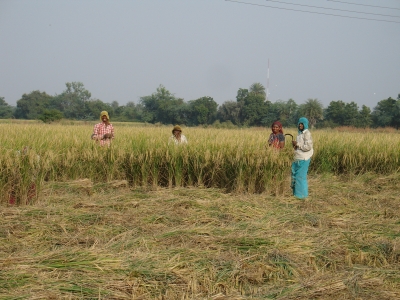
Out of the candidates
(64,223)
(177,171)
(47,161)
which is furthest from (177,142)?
(64,223)

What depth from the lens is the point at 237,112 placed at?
4081 centimetres

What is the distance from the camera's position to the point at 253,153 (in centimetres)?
697

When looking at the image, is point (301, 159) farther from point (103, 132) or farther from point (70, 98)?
point (70, 98)

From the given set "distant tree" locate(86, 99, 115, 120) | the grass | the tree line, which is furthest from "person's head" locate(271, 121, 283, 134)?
"distant tree" locate(86, 99, 115, 120)

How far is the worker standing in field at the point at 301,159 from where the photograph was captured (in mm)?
6812

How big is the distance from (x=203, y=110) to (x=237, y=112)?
3155 mm

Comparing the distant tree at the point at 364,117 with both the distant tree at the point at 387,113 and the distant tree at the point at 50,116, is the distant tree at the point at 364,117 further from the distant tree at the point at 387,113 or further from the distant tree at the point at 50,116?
the distant tree at the point at 50,116

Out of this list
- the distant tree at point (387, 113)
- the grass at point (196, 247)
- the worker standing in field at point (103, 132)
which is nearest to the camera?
the grass at point (196, 247)

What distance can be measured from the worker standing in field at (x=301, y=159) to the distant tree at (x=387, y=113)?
30.3m

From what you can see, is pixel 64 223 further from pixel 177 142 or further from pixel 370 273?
pixel 177 142

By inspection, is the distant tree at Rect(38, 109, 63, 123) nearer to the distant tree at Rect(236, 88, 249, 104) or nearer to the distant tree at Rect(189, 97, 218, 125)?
the distant tree at Rect(189, 97, 218, 125)

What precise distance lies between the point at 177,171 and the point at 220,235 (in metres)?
3.00

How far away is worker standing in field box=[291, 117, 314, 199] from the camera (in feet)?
22.4

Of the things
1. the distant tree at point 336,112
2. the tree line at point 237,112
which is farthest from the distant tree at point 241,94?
the distant tree at point 336,112
